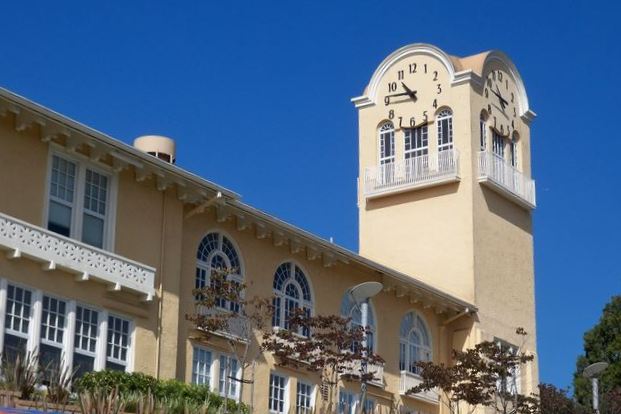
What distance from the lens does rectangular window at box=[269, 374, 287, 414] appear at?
30.5 m

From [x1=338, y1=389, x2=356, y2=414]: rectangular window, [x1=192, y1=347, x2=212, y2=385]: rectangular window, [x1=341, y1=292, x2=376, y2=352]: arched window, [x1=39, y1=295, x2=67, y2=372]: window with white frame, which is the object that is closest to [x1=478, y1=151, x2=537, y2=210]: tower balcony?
[x1=341, y1=292, x2=376, y2=352]: arched window

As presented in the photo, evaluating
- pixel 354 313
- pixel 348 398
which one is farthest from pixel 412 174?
pixel 348 398

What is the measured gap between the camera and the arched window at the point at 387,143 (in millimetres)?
40750

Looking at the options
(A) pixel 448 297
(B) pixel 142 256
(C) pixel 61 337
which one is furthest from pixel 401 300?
(C) pixel 61 337

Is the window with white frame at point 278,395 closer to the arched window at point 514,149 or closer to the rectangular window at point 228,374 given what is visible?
the rectangular window at point 228,374

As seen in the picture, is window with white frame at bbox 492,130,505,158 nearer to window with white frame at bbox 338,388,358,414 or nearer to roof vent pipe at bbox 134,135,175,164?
window with white frame at bbox 338,388,358,414

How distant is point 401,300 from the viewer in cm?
3597

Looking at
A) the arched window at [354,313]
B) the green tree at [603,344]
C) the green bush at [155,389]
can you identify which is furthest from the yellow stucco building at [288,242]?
the green tree at [603,344]

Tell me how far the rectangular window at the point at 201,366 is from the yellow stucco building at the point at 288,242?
0.04 meters

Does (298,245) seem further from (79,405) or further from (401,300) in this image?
(79,405)

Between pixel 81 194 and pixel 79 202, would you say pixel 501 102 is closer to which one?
pixel 81 194

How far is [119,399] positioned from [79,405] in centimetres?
168

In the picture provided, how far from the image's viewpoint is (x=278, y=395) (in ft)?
101

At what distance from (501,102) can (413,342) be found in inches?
372
